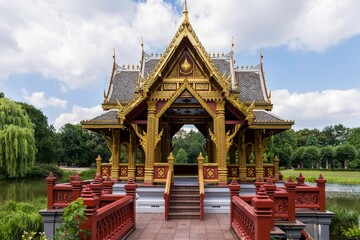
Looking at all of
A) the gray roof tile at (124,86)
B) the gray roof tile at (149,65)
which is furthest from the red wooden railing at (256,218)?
the gray roof tile at (149,65)

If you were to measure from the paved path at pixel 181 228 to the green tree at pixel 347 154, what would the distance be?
171 feet

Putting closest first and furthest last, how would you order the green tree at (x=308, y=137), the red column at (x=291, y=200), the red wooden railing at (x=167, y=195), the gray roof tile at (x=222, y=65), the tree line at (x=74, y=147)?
the red column at (x=291, y=200) → the red wooden railing at (x=167, y=195) → the gray roof tile at (x=222, y=65) → the tree line at (x=74, y=147) → the green tree at (x=308, y=137)

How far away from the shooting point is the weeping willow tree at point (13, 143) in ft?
84.8

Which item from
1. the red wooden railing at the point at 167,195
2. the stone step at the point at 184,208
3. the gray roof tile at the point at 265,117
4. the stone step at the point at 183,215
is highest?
the gray roof tile at the point at 265,117

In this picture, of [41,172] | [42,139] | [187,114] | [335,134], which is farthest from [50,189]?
[335,134]

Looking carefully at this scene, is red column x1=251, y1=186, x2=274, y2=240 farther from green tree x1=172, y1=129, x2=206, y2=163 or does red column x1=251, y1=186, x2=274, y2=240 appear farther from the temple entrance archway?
green tree x1=172, y1=129, x2=206, y2=163

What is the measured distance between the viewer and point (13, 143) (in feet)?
85.7

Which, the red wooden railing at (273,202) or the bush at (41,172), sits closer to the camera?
the red wooden railing at (273,202)

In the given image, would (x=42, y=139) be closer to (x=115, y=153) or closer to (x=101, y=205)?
(x=115, y=153)

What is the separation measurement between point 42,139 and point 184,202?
40.2 m

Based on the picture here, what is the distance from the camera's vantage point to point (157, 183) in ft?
35.8

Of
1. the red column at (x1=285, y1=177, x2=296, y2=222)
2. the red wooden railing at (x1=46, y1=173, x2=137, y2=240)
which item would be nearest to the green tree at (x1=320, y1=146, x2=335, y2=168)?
the red column at (x1=285, y1=177, x2=296, y2=222)

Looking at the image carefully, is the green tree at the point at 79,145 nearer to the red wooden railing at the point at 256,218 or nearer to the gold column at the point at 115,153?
the gold column at the point at 115,153

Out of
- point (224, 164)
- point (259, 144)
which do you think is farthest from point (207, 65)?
point (259, 144)
